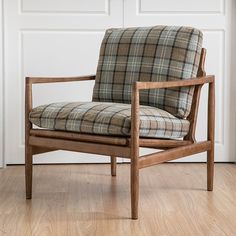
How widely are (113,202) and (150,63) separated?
0.66 metres

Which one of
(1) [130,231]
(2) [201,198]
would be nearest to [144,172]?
(2) [201,198]

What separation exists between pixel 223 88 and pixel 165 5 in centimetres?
60

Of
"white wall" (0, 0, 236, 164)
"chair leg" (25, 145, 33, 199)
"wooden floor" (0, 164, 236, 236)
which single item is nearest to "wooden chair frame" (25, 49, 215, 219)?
"chair leg" (25, 145, 33, 199)

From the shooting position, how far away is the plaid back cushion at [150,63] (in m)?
2.68

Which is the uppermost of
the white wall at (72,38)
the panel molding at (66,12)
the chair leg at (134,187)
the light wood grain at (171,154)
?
the panel molding at (66,12)

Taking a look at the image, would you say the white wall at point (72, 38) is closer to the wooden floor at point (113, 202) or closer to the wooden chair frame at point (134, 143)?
the wooden floor at point (113, 202)

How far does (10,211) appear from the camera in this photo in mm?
2457

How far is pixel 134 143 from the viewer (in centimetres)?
231

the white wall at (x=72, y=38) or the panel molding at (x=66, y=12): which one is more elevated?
the panel molding at (x=66, y=12)

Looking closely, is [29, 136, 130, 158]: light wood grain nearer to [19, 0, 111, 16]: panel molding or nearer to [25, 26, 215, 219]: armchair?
[25, 26, 215, 219]: armchair

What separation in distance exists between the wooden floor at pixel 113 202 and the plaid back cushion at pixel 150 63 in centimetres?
41

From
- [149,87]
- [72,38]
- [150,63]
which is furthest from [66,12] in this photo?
[149,87]

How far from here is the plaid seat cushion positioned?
2.36 meters

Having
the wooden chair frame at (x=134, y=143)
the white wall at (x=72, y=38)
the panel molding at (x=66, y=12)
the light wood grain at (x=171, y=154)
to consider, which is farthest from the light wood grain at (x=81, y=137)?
the panel molding at (x=66, y=12)
